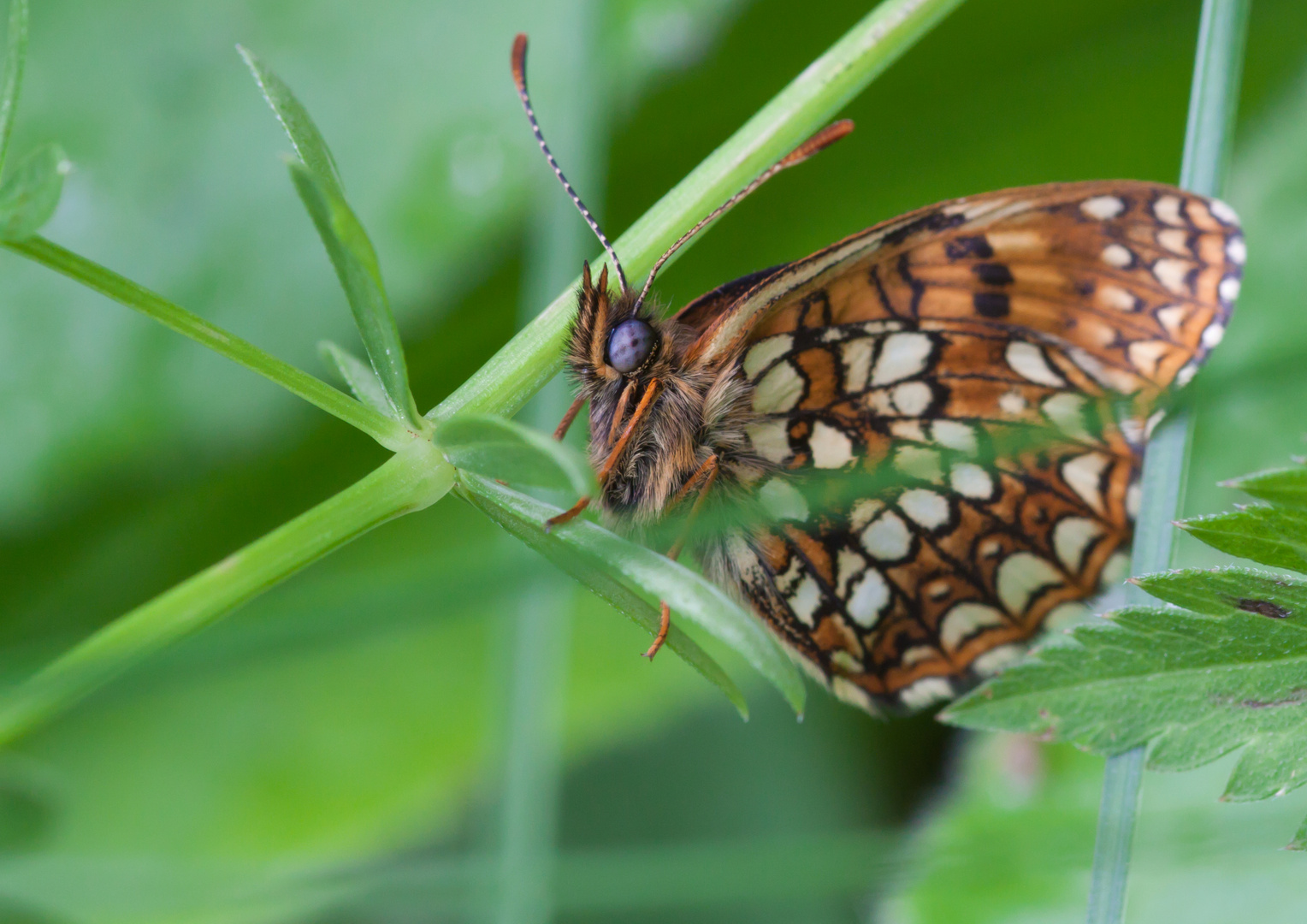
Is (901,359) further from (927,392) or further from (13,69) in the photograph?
(13,69)

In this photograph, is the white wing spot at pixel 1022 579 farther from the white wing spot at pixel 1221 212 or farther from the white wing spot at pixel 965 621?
the white wing spot at pixel 1221 212

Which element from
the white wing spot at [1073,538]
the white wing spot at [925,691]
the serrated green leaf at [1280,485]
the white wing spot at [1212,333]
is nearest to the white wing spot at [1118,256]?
the white wing spot at [1212,333]

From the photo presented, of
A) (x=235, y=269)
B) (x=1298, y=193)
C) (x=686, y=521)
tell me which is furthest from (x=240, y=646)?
(x=1298, y=193)

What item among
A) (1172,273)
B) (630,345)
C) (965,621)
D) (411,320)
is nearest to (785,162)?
(630,345)

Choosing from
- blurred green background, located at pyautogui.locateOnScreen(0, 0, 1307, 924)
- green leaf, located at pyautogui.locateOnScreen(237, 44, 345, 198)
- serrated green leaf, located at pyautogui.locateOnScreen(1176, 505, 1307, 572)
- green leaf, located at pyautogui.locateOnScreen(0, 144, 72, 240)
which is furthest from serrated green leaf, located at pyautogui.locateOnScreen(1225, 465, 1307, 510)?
blurred green background, located at pyautogui.locateOnScreen(0, 0, 1307, 924)

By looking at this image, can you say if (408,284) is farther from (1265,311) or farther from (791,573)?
(1265,311)
